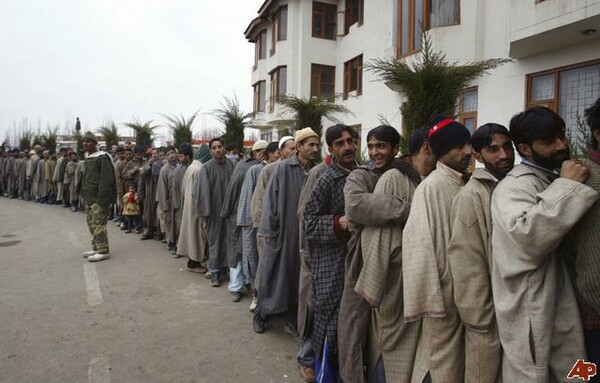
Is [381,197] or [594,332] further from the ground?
[381,197]

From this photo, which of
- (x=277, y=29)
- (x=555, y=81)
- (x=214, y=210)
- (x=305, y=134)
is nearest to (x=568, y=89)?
(x=555, y=81)

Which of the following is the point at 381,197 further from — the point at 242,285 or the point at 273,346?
the point at 242,285

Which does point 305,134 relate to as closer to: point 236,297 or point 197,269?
point 236,297

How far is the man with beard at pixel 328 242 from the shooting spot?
3025 mm

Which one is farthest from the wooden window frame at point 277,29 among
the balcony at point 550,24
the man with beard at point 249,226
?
the man with beard at point 249,226

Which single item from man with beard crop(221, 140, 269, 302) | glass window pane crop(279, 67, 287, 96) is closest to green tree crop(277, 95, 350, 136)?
man with beard crop(221, 140, 269, 302)

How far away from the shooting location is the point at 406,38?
11539 mm

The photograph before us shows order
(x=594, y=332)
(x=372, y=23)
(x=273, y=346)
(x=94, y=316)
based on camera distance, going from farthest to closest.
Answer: (x=372, y=23), (x=94, y=316), (x=273, y=346), (x=594, y=332)

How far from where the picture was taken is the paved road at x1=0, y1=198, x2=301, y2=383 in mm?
3375

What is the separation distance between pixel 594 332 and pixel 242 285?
4102mm

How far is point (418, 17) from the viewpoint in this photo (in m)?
11.0

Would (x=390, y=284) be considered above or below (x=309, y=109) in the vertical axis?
below

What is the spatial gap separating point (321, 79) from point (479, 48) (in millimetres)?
10309

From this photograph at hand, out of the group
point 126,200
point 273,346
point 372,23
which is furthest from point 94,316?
point 372,23
